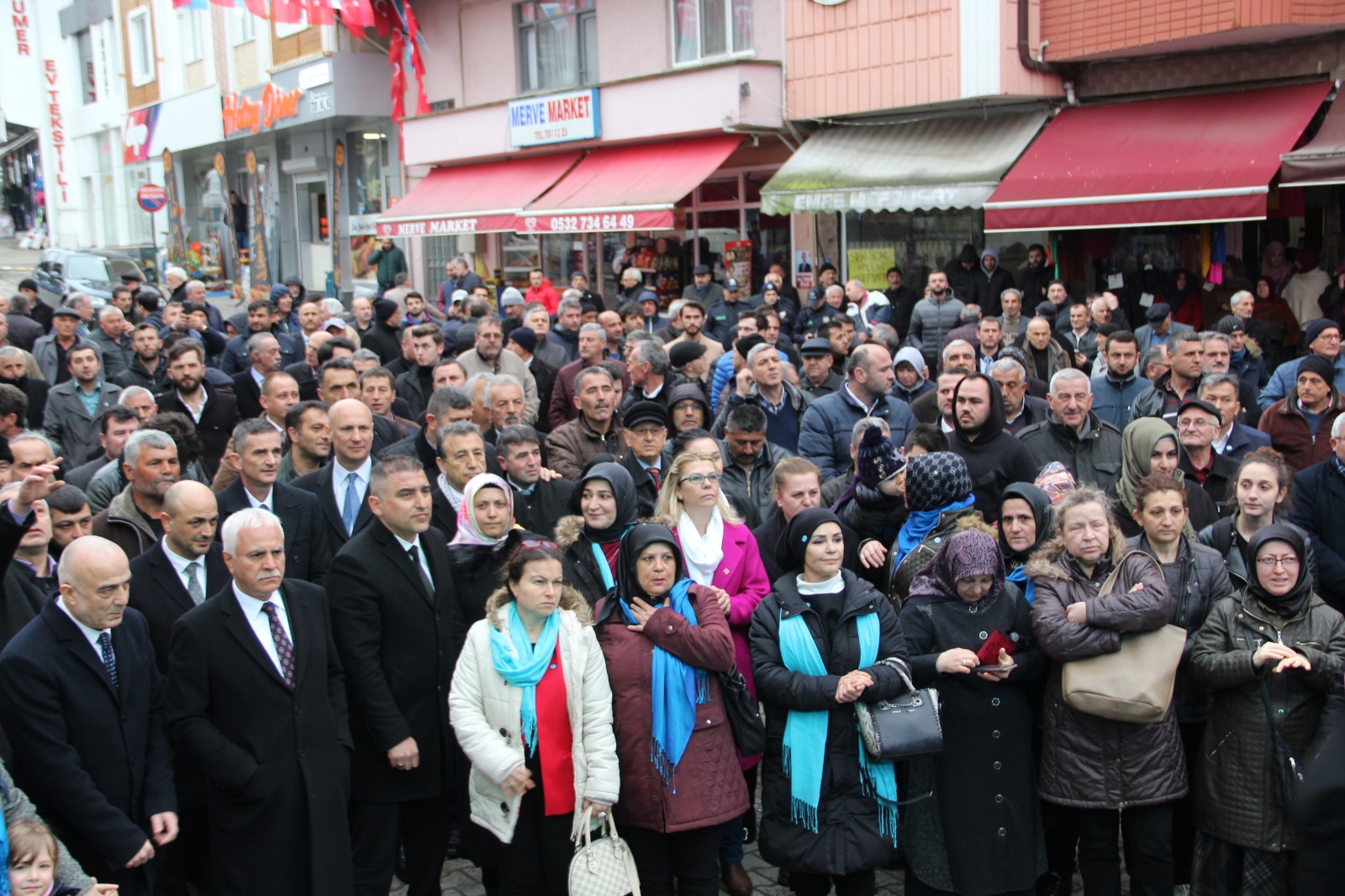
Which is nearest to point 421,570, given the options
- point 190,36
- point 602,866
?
point 602,866

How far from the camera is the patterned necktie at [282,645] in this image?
443cm

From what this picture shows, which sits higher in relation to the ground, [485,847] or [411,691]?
[411,691]

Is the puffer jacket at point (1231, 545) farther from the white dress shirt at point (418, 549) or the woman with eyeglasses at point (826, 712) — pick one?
the white dress shirt at point (418, 549)

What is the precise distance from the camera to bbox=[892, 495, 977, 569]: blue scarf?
Result: 514 cm

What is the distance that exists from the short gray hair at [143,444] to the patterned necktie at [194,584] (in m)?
0.90

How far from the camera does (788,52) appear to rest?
51.5 ft

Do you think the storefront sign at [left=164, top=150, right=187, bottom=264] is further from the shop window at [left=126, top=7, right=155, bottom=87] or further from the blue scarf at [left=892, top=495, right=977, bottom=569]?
the blue scarf at [left=892, top=495, right=977, bottom=569]

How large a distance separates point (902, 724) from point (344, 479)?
316cm

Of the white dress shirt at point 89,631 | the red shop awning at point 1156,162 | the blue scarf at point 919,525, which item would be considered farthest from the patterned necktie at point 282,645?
the red shop awning at point 1156,162

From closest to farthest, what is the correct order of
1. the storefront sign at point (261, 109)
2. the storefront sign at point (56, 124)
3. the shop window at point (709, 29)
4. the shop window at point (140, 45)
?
1. the shop window at point (709, 29)
2. the storefront sign at point (261, 109)
3. the shop window at point (140, 45)
4. the storefront sign at point (56, 124)

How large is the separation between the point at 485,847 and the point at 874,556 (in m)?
2.09

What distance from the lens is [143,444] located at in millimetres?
5574

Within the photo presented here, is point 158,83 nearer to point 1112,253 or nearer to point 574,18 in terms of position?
point 574,18

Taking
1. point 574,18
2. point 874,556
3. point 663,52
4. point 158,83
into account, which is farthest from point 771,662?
point 158,83
